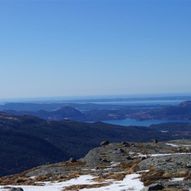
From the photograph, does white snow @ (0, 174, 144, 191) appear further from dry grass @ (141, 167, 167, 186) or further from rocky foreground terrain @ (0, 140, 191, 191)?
dry grass @ (141, 167, 167, 186)

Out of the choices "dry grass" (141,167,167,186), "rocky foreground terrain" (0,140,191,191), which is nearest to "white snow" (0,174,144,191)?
"rocky foreground terrain" (0,140,191,191)

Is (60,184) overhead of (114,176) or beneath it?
beneath

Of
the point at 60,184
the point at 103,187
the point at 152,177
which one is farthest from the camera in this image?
the point at 60,184

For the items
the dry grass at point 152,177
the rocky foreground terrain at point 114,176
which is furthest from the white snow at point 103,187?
the dry grass at point 152,177

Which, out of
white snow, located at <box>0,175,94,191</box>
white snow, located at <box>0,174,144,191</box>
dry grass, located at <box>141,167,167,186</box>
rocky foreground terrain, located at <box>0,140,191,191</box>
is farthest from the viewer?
white snow, located at <box>0,175,94,191</box>

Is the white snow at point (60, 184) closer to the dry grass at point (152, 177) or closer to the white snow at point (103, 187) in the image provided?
the white snow at point (103, 187)

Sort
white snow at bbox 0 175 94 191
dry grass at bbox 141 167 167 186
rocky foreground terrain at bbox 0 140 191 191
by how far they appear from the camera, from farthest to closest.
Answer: white snow at bbox 0 175 94 191
dry grass at bbox 141 167 167 186
rocky foreground terrain at bbox 0 140 191 191

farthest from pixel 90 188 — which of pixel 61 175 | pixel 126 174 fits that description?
pixel 61 175

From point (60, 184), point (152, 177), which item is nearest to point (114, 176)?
point (60, 184)

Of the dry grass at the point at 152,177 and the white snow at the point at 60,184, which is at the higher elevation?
the dry grass at the point at 152,177

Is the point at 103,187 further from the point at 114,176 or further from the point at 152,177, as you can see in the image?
the point at 114,176

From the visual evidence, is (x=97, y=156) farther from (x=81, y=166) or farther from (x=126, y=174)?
(x=126, y=174)
